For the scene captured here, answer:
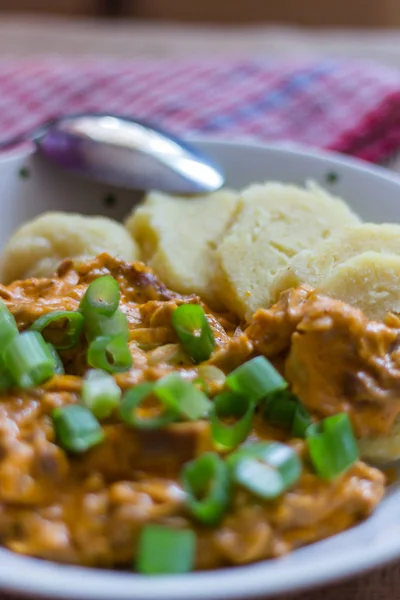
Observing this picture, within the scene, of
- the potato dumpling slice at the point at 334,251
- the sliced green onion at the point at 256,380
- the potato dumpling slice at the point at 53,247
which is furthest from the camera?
the potato dumpling slice at the point at 53,247

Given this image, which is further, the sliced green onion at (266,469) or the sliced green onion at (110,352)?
the sliced green onion at (110,352)

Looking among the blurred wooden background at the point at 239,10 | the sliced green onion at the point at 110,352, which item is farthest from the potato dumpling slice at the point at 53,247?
the blurred wooden background at the point at 239,10

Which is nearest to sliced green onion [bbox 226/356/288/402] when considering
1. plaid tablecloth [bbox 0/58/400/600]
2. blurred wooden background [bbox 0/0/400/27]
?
plaid tablecloth [bbox 0/58/400/600]

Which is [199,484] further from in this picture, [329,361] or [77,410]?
[329,361]

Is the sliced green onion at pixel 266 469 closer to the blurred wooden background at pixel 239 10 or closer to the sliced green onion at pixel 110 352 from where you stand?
the sliced green onion at pixel 110 352

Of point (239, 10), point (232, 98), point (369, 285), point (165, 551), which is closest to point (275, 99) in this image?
point (232, 98)

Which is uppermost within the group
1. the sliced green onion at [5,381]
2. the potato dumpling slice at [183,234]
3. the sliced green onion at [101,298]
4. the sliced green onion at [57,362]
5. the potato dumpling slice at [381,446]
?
the sliced green onion at [101,298]

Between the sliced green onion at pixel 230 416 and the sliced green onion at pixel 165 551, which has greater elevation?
the sliced green onion at pixel 230 416
